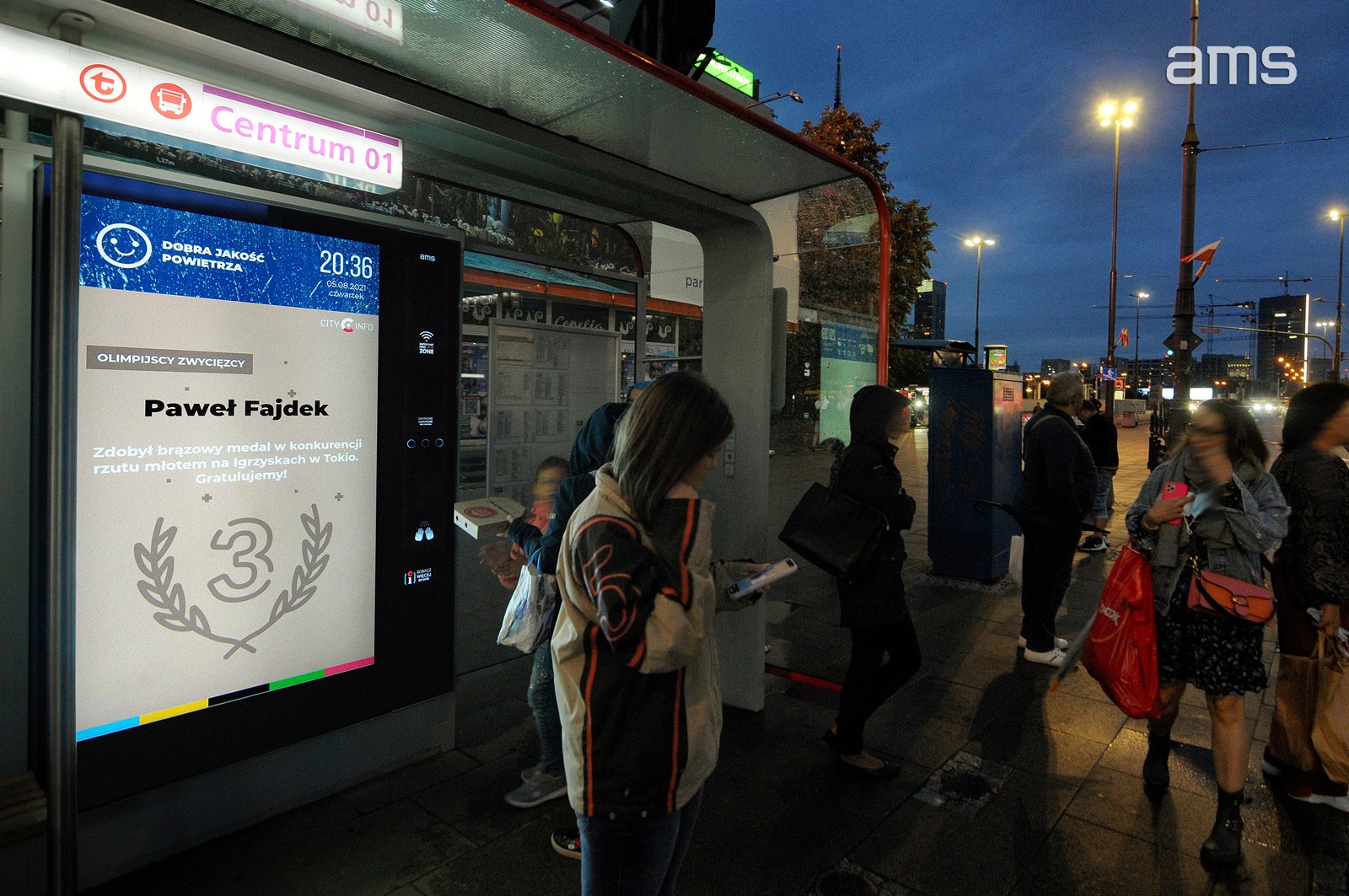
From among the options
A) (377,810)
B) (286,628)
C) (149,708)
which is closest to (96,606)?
(149,708)

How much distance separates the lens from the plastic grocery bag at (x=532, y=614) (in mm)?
3131

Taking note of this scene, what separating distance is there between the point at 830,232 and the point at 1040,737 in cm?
345

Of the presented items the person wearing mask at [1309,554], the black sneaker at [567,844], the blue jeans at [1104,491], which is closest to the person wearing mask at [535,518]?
the black sneaker at [567,844]

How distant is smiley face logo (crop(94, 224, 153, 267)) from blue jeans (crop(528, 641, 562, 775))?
2074mm

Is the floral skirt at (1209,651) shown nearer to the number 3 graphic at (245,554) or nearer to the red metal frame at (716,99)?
the red metal frame at (716,99)

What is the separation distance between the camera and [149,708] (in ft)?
8.93

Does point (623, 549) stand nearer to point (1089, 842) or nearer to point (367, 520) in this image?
point (367, 520)

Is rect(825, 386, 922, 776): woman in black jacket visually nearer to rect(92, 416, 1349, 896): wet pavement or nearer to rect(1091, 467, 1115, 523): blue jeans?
rect(92, 416, 1349, 896): wet pavement

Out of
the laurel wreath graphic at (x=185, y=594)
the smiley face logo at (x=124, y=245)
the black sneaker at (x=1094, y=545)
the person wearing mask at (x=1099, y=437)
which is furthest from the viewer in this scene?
the black sneaker at (x=1094, y=545)

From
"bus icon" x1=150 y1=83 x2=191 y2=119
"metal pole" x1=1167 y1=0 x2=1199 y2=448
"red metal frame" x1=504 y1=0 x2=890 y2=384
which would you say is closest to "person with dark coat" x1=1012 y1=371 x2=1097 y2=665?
"red metal frame" x1=504 y1=0 x2=890 y2=384

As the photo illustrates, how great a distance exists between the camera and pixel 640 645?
1608 mm

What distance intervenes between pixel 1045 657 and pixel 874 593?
249 cm

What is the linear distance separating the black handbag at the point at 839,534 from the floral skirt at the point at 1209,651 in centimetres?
124

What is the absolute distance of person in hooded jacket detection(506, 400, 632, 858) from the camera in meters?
2.63
